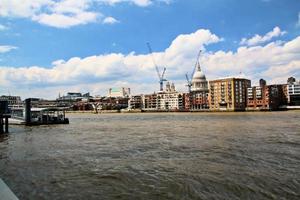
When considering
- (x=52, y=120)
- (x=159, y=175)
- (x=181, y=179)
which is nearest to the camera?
(x=181, y=179)

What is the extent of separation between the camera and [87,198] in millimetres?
14883

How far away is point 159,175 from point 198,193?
417cm

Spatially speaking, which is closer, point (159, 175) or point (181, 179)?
point (181, 179)

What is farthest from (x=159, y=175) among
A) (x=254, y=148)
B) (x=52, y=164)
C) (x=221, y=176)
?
(x=254, y=148)

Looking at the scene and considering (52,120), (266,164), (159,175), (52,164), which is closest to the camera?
(159,175)

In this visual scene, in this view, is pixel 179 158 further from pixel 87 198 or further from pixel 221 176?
pixel 87 198

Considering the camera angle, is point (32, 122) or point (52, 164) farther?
point (32, 122)

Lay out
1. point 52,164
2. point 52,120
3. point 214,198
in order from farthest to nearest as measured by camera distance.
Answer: point 52,120
point 52,164
point 214,198

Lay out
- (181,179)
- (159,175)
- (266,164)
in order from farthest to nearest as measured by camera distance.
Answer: (266,164) < (159,175) < (181,179)

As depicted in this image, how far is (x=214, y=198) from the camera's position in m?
14.5

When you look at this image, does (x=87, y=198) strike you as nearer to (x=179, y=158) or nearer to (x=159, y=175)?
(x=159, y=175)

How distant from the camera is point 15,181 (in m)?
18.3

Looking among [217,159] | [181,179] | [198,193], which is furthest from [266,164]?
[198,193]

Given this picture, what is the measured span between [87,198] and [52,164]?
31.9 ft
